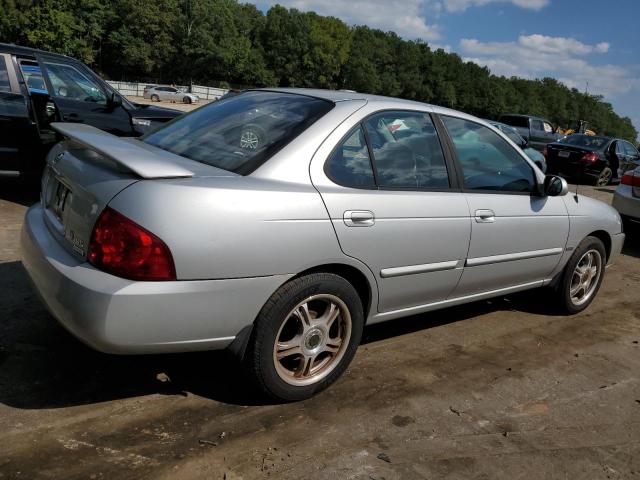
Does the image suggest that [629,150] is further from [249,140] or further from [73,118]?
[249,140]

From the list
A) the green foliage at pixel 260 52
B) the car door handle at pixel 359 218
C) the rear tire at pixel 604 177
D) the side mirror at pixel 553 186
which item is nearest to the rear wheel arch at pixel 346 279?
the car door handle at pixel 359 218

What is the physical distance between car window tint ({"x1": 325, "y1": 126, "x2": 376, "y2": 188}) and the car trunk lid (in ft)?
1.84

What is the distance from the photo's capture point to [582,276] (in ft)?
15.9

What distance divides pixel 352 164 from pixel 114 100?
17.0 ft

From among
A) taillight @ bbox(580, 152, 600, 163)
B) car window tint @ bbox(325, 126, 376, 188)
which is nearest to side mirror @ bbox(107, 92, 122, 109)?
car window tint @ bbox(325, 126, 376, 188)

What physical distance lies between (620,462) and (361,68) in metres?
105

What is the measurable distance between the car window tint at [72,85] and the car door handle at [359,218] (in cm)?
527

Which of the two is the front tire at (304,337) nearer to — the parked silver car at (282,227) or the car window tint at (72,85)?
the parked silver car at (282,227)

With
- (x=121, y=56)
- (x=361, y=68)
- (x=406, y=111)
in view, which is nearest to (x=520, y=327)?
(x=406, y=111)

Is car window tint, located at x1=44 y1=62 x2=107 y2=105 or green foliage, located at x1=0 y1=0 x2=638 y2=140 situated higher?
green foliage, located at x1=0 y1=0 x2=638 y2=140

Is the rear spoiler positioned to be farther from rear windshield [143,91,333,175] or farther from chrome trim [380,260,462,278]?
chrome trim [380,260,462,278]

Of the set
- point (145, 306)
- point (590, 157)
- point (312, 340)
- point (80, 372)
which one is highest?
point (590, 157)

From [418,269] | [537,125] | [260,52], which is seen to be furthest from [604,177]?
[260,52]

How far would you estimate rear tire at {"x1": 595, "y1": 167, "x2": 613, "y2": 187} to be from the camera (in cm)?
1500
